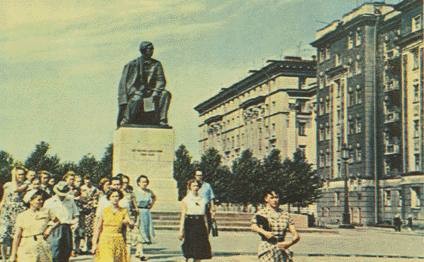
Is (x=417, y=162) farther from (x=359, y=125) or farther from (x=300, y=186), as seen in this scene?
(x=359, y=125)

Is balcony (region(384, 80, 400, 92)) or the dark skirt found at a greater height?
balcony (region(384, 80, 400, 92))

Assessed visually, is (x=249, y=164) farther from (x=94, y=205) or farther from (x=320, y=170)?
(x=94, y=205)

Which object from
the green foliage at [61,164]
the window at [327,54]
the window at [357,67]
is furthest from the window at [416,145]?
the green foliage at [61,164]

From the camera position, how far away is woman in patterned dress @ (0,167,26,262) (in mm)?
11867

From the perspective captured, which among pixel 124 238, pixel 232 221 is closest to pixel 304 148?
pixel 232 221

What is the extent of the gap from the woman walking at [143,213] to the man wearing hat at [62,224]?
9.75 ft

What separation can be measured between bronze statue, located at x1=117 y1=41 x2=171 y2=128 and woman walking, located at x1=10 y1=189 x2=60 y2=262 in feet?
43.7

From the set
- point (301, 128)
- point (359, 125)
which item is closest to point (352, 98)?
point (359, 125)

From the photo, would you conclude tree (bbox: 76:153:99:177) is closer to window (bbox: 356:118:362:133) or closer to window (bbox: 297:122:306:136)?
window (bbox: 297:122:306:136)

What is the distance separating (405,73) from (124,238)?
4663 cm

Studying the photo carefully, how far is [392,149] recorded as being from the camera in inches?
2173

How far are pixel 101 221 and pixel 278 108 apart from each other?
7054cm

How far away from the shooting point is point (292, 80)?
7869 centimetres

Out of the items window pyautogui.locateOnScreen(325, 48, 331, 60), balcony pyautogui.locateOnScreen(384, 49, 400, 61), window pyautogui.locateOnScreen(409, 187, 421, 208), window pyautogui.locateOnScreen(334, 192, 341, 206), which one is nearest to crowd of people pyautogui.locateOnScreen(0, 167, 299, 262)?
window pyautogui.locateOnScreen(409, 187, 421, 208)
